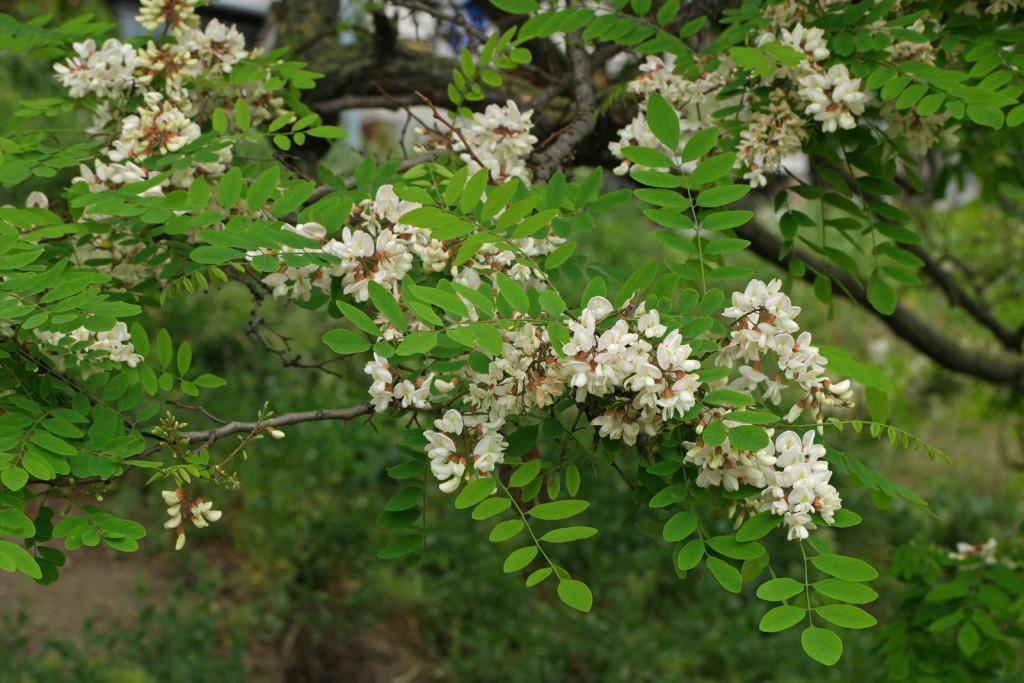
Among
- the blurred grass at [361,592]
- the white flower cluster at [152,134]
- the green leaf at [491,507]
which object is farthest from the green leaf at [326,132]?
the blurred grass at [361,592]

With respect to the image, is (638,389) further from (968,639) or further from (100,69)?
(968,639)

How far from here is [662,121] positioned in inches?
71.0

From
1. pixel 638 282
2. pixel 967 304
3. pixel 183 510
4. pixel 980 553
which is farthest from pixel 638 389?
Result: pixel 967 304

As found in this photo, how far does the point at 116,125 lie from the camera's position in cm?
223

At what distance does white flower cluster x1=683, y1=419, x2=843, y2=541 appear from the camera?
1460 mm

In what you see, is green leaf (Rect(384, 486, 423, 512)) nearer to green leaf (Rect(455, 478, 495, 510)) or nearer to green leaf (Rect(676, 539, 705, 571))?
green leaf (Rect(455, 478, 495, 510))

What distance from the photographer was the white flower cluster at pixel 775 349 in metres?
1.55

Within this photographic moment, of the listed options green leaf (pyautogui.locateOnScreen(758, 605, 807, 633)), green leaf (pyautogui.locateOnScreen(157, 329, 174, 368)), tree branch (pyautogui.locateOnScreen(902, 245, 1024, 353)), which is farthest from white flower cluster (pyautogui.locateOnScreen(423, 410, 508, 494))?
tree branch (pyautogui.locateOnScreen(902, 245, 1024, 353))

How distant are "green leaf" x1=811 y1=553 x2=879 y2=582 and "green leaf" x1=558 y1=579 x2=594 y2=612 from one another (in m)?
0.34

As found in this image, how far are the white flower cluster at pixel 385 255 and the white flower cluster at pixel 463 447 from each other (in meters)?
0.18

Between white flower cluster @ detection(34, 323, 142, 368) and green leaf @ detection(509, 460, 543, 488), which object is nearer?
green leaf @ detection(509, 460, 543, 488)

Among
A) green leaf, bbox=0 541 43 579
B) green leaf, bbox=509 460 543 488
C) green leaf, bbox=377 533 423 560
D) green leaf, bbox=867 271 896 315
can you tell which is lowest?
green leaf, bbox=377 533 423 560

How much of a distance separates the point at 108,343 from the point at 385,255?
544 mm

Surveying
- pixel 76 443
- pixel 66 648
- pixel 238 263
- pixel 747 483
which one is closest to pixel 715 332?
pixel 747 483
